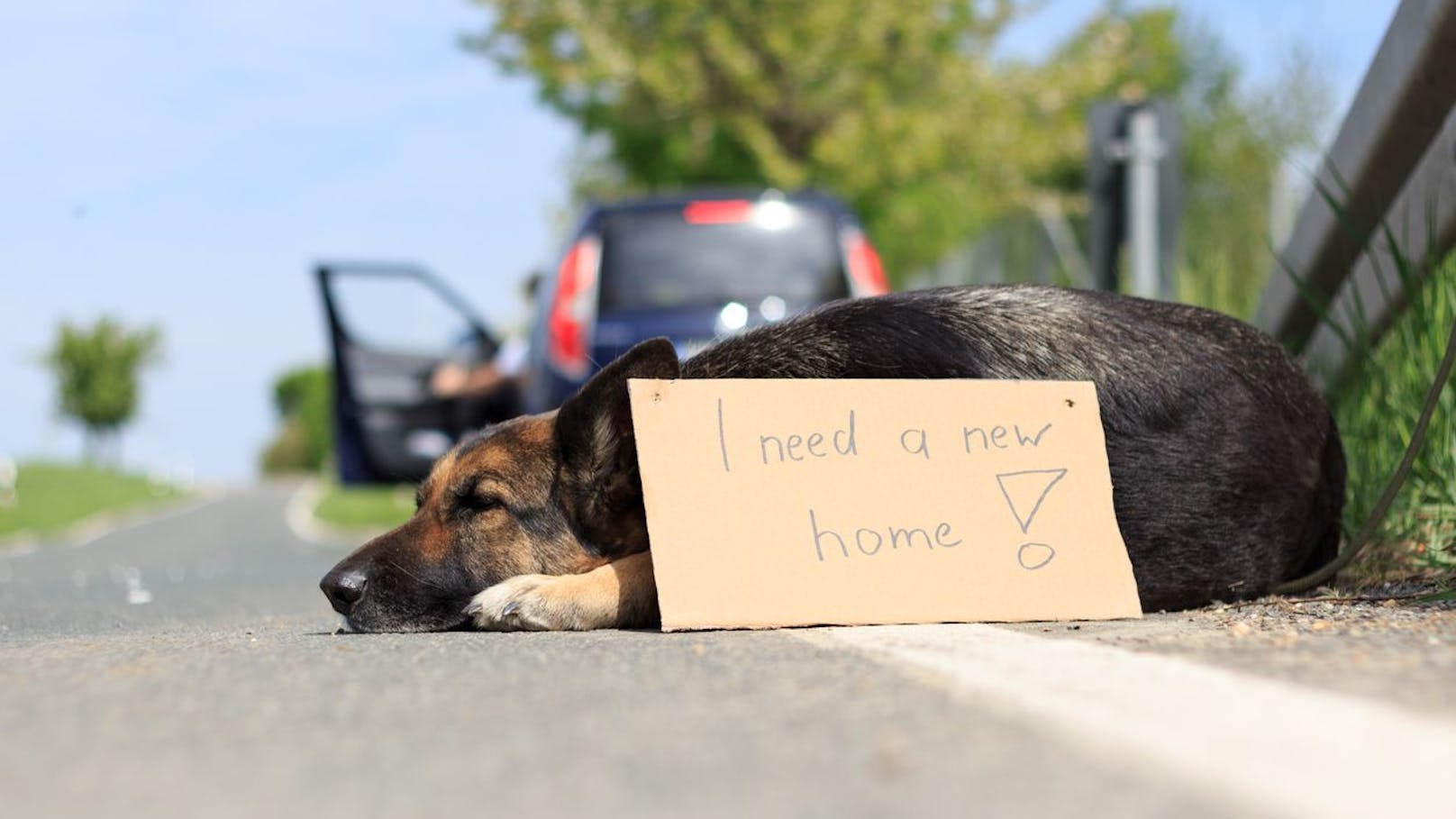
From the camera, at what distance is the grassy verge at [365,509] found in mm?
20750

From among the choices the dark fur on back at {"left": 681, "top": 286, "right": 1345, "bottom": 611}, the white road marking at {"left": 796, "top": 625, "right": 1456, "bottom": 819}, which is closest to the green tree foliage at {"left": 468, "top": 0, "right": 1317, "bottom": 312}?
the dark fur on back at {"left": 681, "top": 286, "right": 1345, "bottom": 611}

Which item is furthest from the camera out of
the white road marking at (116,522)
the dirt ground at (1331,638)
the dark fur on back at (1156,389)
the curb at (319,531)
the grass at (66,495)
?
the grass at (66,495)

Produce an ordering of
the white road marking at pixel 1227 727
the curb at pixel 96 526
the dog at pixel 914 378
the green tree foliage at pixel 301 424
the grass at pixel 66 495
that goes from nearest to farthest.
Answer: the white road marking at pixel 1227 727 < the dog at pixel 914 378 < the curb at pixel 96 526 < the grass at pixel 66 495 < the green tree foliage at pixel 301 424

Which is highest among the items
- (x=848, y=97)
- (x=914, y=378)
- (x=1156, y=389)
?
(x=848, y=97)

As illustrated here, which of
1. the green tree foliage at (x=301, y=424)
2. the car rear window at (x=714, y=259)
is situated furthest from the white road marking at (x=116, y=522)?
the green tree foliage at (x=301, y=424)

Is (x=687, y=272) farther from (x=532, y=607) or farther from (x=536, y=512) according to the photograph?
(x=532, y=607)

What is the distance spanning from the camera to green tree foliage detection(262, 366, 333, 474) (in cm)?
6369

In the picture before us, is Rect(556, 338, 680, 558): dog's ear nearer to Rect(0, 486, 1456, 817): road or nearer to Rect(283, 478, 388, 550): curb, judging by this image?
Rect(0, 486, 1456, 817): road

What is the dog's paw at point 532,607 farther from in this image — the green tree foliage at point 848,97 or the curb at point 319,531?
the green tree foliage at point 848,97

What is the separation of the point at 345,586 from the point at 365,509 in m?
20.3

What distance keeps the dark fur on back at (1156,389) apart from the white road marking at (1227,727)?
146 centimetres

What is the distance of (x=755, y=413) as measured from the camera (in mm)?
4957

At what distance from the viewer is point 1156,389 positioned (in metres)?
5.12

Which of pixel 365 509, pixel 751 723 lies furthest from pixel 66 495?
pixel 751 723
